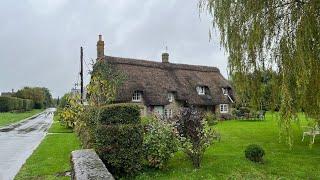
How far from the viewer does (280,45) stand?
44.7 feet

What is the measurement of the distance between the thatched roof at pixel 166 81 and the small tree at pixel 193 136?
24.2 meters

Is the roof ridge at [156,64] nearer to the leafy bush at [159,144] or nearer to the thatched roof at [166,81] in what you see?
the thatched roof at [166,81]

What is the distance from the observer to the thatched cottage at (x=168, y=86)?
1658 inches

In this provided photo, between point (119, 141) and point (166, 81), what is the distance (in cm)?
3337

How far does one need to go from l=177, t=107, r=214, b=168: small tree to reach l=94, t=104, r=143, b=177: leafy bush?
2419mm

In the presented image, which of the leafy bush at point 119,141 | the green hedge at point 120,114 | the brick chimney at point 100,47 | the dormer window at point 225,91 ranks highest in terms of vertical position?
the brick chimney at point 100,47

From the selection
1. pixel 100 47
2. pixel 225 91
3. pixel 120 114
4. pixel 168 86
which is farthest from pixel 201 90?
pixel 120 114

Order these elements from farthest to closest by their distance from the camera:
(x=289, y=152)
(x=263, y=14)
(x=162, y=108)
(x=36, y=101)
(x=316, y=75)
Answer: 1. (x=36, y=101)
2. (x=162, y=108)
3. (x=289, y=152)
4. (x=263, y=14)
5. (x=316, y=75)

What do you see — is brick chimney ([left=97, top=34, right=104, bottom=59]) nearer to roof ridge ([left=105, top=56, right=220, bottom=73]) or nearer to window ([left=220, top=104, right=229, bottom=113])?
roof ridge ([left=105, top=56, right=220, bottom=73])

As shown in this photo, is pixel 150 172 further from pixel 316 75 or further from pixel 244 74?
pixel 316 75

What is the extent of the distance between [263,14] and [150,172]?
6.61 m

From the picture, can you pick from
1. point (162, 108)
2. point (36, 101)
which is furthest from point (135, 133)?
point (36, 101)

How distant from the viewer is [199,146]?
15.1m

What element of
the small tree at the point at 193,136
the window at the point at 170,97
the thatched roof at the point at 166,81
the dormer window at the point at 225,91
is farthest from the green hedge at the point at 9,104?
the small tree at the point at 193,136
